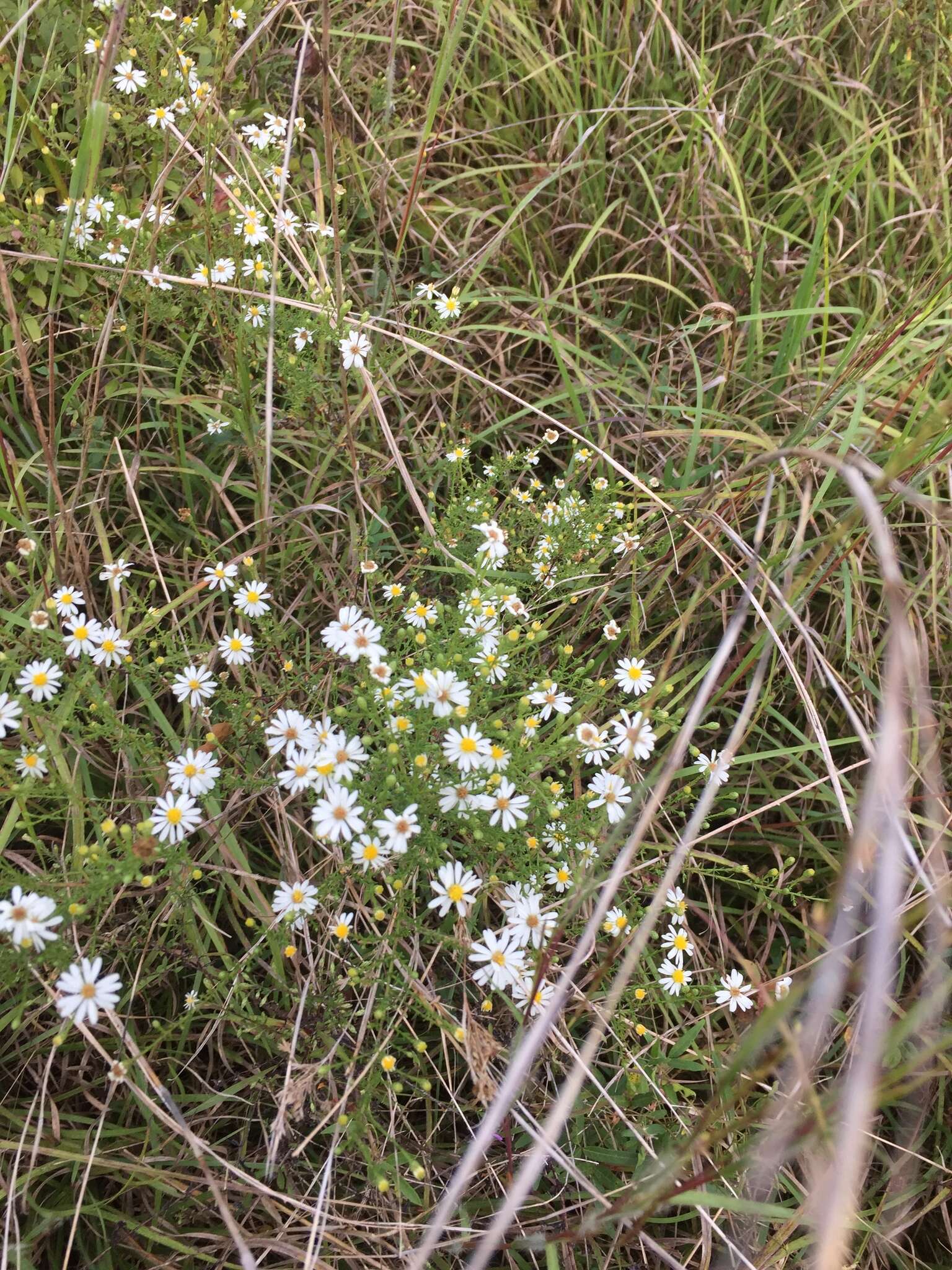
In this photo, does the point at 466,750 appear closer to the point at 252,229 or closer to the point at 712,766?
the point at 712,766

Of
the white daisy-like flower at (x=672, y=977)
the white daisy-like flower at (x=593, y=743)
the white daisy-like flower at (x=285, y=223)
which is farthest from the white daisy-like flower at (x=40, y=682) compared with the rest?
the white daisy-like flower at (x=672, y=977)

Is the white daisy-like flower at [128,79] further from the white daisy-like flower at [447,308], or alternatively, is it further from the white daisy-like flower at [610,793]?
the white daisy-like flower at [610,793]

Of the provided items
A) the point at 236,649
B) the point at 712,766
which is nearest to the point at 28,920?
the point at 236,649

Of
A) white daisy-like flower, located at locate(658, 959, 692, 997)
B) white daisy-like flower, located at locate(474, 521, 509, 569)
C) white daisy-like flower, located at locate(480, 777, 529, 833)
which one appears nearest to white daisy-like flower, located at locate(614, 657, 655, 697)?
white daisy-like flower, located at locate(474, 521, 509, 569)

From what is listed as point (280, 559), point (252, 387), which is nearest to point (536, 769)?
point (280, 559)

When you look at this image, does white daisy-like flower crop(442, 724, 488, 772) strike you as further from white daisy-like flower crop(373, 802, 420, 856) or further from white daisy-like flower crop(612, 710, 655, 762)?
white daisy-like flower crop(612, 710, 655, 762)
